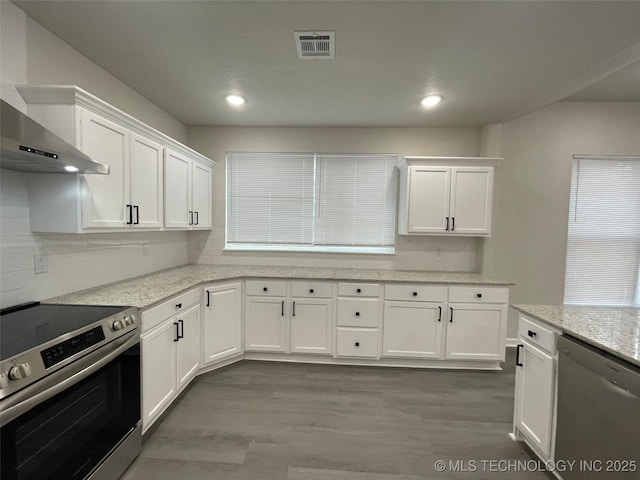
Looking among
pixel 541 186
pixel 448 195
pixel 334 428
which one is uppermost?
pixel 541 186

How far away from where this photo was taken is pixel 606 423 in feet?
4.34

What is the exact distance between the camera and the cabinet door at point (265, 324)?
10.1ft

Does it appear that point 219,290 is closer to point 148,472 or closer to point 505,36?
point 148,472

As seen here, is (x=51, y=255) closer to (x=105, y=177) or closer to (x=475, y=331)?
(x=105, y=177)

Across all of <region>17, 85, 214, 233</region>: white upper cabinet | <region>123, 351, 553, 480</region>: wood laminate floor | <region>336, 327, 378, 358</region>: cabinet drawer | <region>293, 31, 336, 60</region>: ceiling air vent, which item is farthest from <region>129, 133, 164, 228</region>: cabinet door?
<region>336, 327, 378, 358</region>: cabinet drawer

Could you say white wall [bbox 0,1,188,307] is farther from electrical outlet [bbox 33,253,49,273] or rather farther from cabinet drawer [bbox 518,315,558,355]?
cabinet drawer [bbox 518,315,558,355]

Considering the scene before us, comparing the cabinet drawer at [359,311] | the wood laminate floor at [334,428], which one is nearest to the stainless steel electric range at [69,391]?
the wood laminate floor at [334,428]

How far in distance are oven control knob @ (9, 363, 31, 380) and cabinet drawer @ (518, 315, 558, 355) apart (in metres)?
2.60

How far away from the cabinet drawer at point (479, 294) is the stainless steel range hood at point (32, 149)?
125 inches

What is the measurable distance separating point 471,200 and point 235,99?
9.05 ft

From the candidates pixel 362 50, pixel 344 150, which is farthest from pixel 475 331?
pixel 362 50

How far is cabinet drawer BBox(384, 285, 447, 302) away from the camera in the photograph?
2996 millimetres

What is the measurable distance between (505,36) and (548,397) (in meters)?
2.24

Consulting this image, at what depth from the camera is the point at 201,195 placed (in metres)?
3.33
